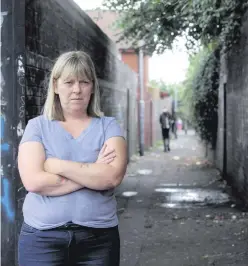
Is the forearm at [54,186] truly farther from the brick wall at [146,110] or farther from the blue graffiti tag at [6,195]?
the brick wall at [146,110]

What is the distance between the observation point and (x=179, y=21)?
35.1ft

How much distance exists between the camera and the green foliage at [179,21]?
353 inches

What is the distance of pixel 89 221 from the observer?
256 cm

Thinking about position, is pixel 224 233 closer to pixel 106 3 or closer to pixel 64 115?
pixel 64 115

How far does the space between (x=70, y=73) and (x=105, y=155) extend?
1.49ft

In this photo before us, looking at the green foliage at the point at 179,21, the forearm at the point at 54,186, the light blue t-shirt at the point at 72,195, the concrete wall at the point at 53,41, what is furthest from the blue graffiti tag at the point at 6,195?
the green foliage at the point at 179,21

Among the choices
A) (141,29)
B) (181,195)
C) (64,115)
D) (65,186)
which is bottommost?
(181,195)

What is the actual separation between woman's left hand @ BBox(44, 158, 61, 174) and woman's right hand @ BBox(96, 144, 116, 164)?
202 millimetres

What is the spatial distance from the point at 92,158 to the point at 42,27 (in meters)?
3.70

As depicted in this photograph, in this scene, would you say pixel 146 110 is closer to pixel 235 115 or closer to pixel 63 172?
pixel 235 115

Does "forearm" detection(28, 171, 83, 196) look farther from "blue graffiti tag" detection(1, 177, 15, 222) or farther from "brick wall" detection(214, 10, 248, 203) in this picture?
"brick wall" detection(214, 10, 248, 203)

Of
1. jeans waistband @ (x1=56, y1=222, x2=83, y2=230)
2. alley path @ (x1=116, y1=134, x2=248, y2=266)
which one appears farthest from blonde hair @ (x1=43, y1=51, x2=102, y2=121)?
alley path @ (x1=116, y1=134, x2=248, y2=266)

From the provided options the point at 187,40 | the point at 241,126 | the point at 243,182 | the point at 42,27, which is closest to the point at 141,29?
the point at 187,40

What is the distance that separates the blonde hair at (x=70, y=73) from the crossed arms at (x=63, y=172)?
0.21 m
